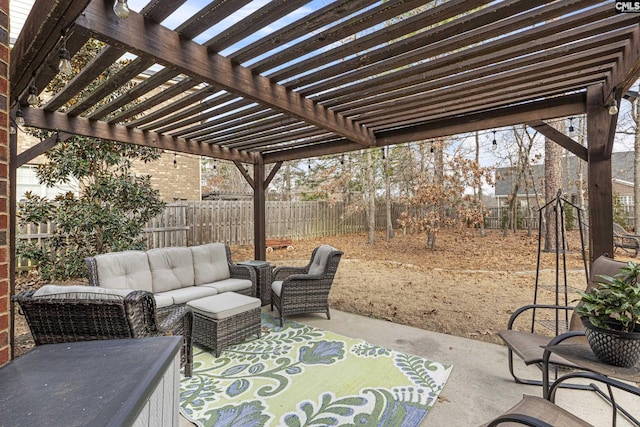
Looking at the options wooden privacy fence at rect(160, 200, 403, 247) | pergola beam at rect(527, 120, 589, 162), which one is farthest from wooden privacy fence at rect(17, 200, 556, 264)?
pergola beam at rect(527, 120, 589, 162)

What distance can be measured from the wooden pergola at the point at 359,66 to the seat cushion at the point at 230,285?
2263 millimetres

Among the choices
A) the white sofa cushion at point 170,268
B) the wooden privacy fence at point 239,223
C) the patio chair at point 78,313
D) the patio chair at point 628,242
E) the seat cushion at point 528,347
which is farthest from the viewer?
the wooden privacy fence at point 239,223

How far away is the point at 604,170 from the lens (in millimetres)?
3102

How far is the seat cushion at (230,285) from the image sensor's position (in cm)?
436

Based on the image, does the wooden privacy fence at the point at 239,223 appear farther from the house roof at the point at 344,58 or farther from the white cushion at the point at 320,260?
the white cushion at the point at 320,260

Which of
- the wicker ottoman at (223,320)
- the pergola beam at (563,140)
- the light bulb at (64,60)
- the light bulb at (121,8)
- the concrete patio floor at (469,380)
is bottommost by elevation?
Result: the concrete patio floor at (469,380)

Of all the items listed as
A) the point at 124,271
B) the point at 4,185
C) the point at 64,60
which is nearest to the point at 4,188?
the point at 4,185

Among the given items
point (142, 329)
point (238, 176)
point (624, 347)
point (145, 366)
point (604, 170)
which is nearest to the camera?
point (145, 366)

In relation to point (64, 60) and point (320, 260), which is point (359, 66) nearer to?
point (64, 60)

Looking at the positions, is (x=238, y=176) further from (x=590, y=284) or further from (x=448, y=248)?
(x=590, y=284)

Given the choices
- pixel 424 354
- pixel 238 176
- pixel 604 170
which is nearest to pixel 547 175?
pixel 604 170

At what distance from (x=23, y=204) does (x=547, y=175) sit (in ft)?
35.3

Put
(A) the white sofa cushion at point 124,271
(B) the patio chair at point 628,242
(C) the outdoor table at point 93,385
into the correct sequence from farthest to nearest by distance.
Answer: (B) the patio chair at point 628,242, (A) the white sofa cushion at point 124,271, (C) the outdoor table at point 93,385

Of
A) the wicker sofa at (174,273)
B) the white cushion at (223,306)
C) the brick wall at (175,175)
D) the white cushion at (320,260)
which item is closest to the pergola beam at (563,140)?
the white cushion at (320,260)
